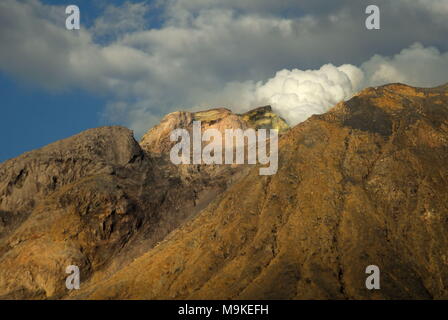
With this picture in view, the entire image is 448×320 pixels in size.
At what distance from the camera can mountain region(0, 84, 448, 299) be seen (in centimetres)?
7562

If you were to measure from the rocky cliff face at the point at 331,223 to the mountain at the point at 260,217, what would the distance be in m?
0.17

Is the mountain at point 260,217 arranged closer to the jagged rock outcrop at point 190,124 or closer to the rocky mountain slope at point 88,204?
the rocky mountain slope at point 88,204

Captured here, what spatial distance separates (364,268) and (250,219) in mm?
17159

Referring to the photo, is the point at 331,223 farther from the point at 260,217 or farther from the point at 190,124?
the point at 190,124

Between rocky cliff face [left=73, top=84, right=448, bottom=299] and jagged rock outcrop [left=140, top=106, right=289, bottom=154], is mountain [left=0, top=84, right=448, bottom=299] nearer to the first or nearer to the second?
rocky cliff face [left=73, top=84, right=448, bottom=299]

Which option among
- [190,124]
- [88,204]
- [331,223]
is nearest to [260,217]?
[331,223]

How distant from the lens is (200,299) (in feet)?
246

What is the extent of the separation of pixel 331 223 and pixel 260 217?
946 cm

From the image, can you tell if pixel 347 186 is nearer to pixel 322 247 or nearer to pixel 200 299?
pixel 322 247

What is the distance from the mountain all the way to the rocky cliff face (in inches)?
6.5

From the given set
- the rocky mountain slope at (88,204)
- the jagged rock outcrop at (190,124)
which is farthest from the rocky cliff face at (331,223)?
the jagged rock outcrop at (190,124)

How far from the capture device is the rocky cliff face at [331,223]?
74.1 metres
